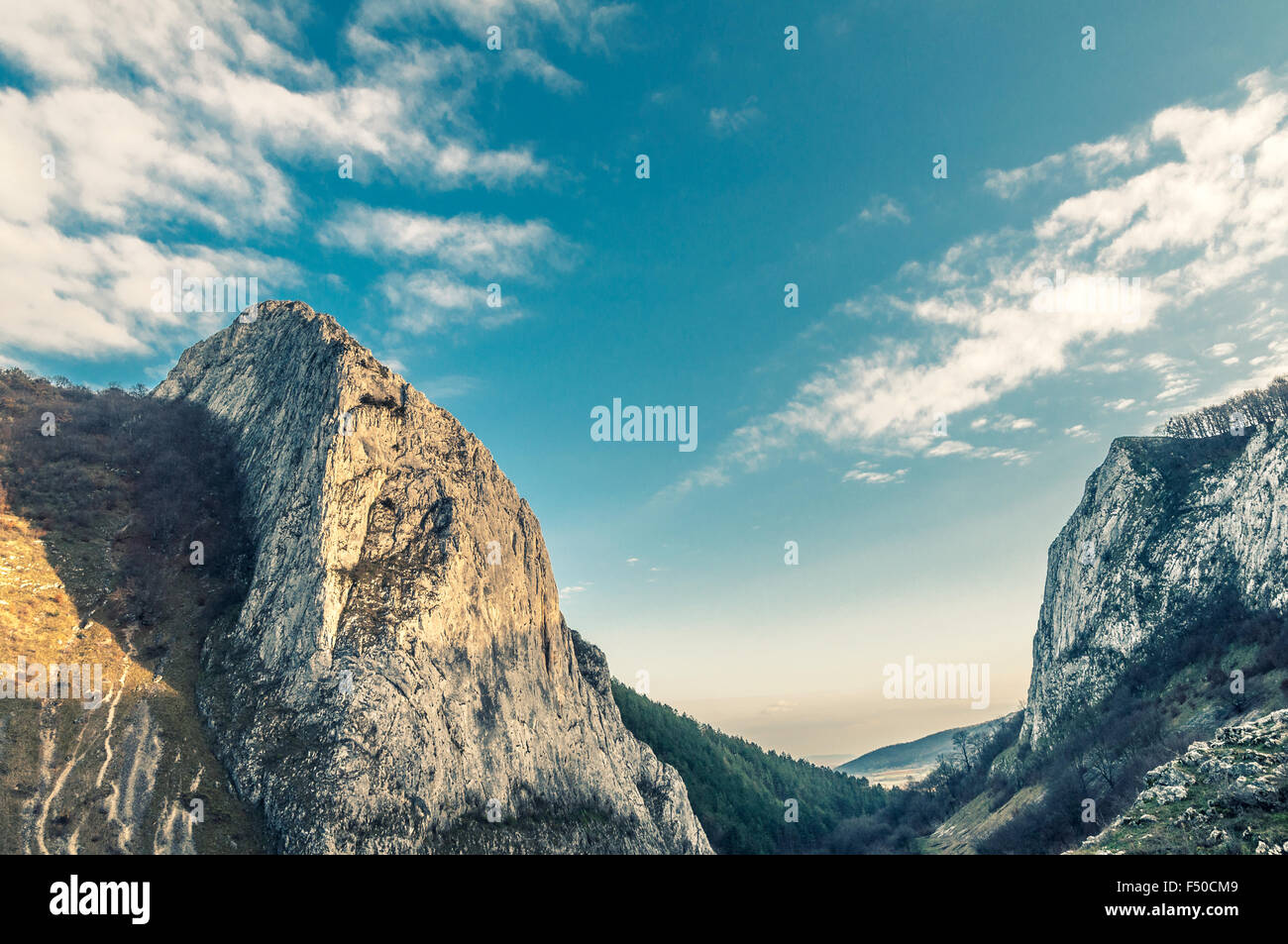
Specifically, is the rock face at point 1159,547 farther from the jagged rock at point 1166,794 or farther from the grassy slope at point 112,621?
the grassy slope at point 112,621

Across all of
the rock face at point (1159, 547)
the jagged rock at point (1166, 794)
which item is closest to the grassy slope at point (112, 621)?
the jagged rock at point (1166, 794)

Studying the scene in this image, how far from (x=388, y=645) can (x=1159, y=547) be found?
111471 millimetres

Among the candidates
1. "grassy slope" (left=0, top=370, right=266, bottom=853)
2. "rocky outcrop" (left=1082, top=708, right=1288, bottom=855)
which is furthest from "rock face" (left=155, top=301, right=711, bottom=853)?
"rocky outcrop" (left=1082, top=708, right=1288, bottom=855)

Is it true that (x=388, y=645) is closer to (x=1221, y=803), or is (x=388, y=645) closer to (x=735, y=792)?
(x=1221, y=803)

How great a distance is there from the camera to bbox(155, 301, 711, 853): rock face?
49.4 m

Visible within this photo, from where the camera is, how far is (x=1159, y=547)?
93125 mm

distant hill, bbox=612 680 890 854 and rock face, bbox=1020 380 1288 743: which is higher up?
rock face, bbox=1020 380 1288 743

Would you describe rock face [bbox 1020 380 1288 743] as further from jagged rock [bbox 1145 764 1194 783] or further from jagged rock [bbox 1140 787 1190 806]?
jagged rock [bbox 1140 787 1190 806]

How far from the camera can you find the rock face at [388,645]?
4944 centimetres

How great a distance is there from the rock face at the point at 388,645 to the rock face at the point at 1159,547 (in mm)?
73831

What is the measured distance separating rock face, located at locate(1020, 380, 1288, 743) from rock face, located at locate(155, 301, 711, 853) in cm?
7383

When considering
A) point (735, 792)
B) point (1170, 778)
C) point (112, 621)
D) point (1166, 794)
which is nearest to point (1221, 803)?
point (1166, 794)
